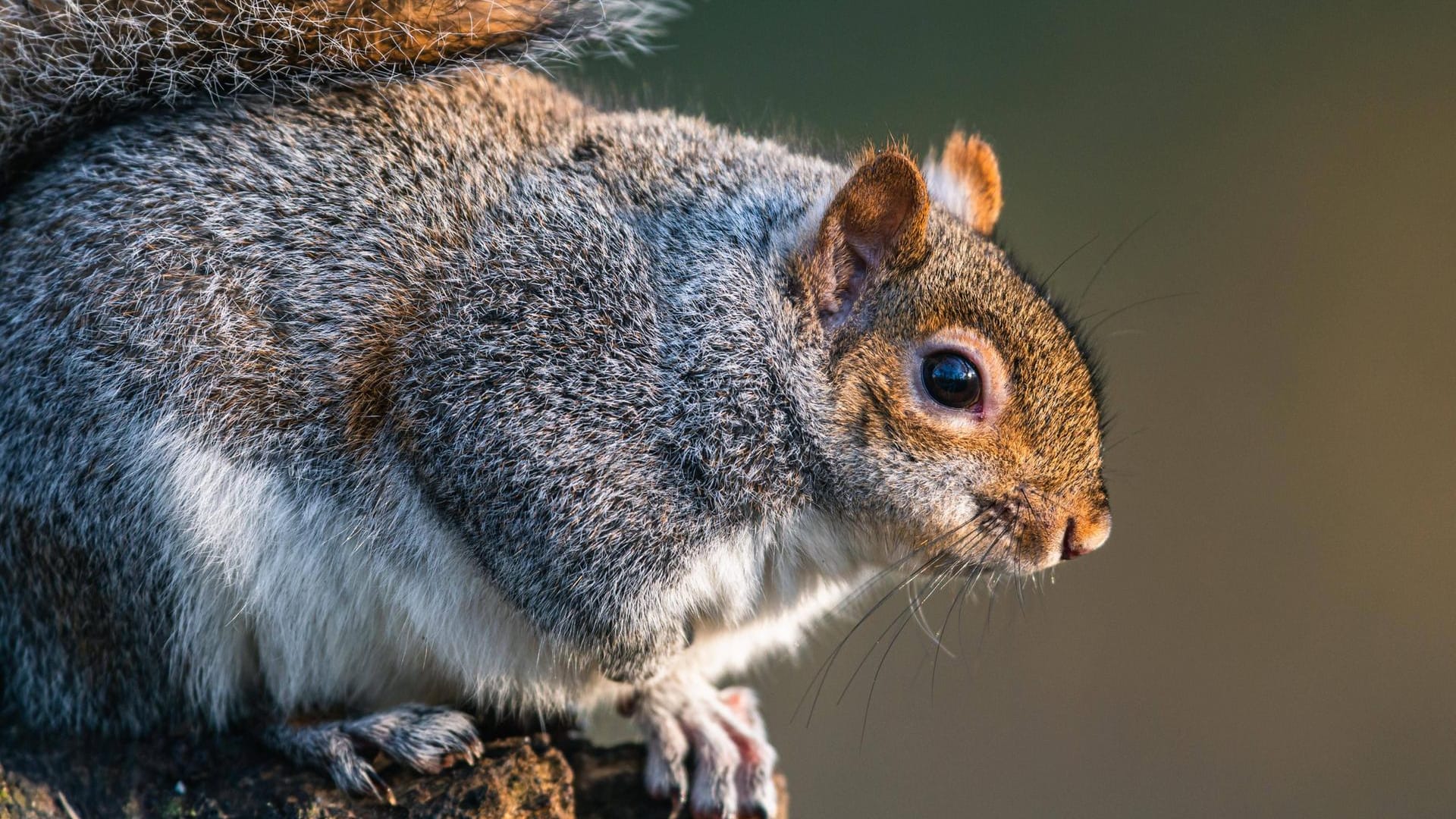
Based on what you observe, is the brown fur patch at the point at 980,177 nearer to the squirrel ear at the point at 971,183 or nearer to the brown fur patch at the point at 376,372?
the squirrel ear at the point at 971,183

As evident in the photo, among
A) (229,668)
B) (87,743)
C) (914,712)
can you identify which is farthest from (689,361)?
(914,712)

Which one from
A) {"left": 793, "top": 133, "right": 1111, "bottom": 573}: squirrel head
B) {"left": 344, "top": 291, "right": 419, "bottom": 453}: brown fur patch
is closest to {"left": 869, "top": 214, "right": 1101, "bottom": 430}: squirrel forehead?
{"left": 793, "top": 133, "right": 1111, "bottom": 573}: squirrel head

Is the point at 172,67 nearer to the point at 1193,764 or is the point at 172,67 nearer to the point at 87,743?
the point at 87,743

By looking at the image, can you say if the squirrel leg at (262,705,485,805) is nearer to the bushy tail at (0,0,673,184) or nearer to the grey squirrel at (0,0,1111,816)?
the grey squirrel at (0,0,1111,816)

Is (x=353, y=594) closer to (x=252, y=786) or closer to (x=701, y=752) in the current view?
(x=252, y=786)

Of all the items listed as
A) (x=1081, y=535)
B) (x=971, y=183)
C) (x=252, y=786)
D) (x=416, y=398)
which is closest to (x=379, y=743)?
(x=252, y=786)

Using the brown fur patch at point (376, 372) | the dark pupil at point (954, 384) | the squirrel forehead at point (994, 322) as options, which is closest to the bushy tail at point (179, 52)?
the brown fur patch at point (376, 372)
